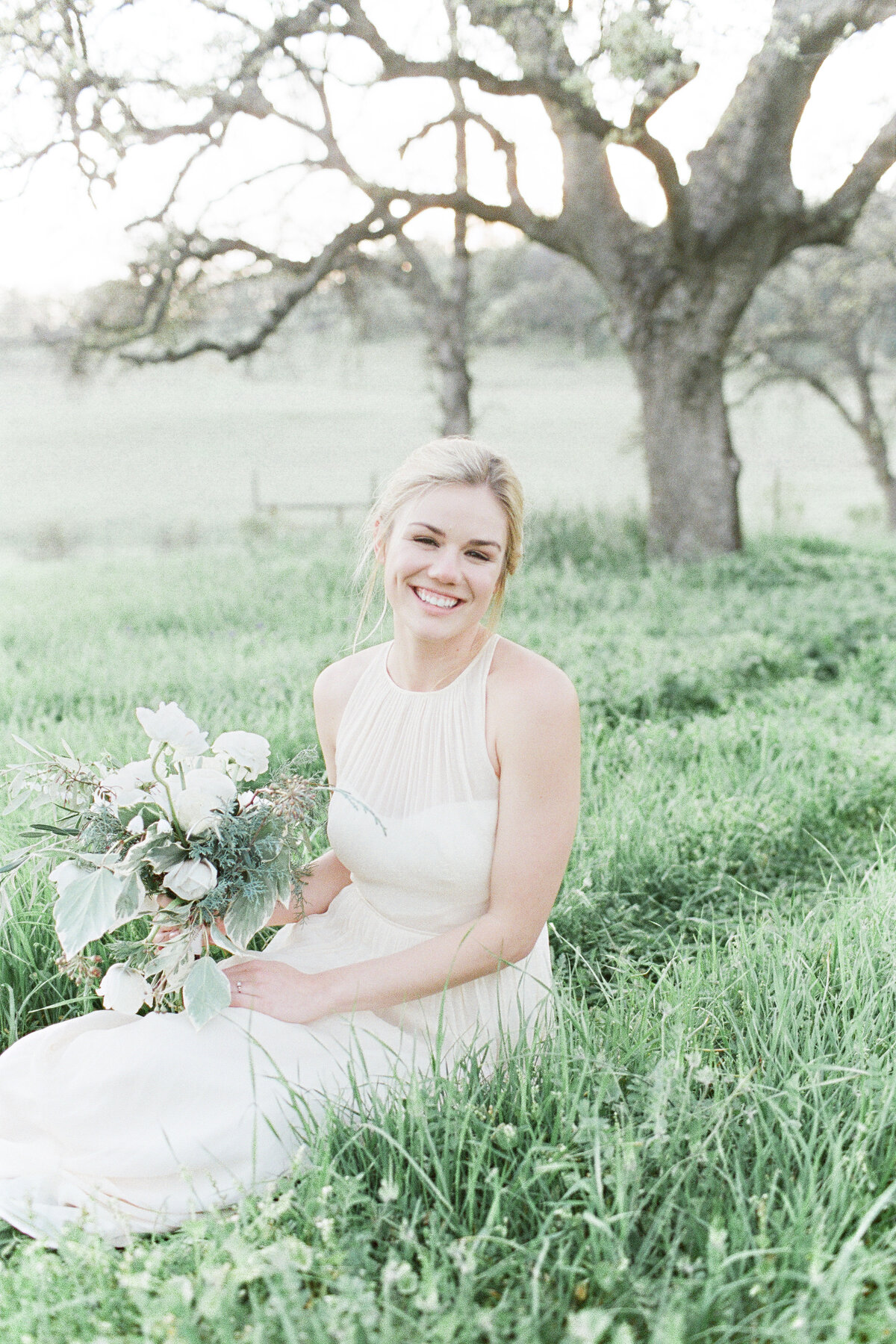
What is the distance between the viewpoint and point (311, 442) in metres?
34.1

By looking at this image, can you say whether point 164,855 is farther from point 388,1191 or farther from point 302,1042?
point 388,1191

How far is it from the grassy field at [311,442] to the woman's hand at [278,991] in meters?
13.8

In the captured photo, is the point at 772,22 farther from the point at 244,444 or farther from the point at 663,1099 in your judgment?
the point at 244,444

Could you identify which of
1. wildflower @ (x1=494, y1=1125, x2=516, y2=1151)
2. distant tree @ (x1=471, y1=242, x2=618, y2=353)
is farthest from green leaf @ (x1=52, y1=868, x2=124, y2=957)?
distant tree @ (x1=471, y1=242, x2=618, y2=353)

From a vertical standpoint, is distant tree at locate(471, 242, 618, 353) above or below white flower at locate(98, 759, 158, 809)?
above

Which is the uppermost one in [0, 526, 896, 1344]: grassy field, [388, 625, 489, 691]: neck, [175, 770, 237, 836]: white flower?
[388, 625, 489, 691]: neck

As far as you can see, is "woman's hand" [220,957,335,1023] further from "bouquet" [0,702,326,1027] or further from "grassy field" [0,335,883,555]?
"grassy field" [0,335,883,555]

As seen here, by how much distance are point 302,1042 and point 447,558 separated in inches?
45.6

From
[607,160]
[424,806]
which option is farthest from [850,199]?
[424,806]

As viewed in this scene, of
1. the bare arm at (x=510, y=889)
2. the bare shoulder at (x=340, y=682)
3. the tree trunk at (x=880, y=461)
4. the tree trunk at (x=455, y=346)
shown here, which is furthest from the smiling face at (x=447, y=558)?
the tree trunk at (x=880, y=461)

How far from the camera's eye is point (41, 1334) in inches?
65.4

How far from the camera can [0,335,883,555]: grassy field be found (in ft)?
69.3

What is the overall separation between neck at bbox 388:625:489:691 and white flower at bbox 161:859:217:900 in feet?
2.64

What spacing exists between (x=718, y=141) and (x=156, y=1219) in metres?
11.1
